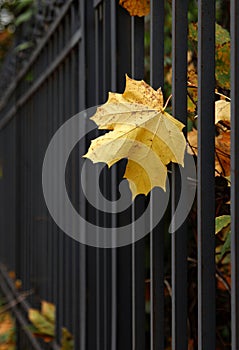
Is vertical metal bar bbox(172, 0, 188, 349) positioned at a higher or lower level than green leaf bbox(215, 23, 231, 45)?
lower

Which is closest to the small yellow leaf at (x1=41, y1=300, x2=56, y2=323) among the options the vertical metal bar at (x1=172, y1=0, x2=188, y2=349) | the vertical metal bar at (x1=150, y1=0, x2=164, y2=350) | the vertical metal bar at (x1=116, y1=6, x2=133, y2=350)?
Answer: the vertical metal bar at (x1=116, y1=6, x2=133, y2=350)

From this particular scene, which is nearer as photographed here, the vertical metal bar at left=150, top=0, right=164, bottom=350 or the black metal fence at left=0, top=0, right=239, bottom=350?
the black metal fence at left=0, top=0, right=239, bottom=350

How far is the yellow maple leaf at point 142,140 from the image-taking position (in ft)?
4.28

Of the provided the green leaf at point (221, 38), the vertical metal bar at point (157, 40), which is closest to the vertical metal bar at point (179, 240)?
the vertical metal bar at point (157, 40)

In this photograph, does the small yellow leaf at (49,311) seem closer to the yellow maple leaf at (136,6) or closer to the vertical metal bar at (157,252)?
the vertical metal bar at (157,252)

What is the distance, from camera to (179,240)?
135cm

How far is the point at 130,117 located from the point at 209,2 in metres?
0.28

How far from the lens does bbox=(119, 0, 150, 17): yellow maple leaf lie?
160 cm

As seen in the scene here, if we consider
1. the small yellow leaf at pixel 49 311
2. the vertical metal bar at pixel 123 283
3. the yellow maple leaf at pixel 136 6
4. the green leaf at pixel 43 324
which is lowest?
the green leaf at pixel 43 324

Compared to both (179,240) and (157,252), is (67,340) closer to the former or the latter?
(157,252)

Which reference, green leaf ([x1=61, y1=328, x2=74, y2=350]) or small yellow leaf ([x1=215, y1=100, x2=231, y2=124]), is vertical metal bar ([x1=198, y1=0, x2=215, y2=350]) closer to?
small yellow leaf ([x1=215, y1=100, x2=231, y2=124])

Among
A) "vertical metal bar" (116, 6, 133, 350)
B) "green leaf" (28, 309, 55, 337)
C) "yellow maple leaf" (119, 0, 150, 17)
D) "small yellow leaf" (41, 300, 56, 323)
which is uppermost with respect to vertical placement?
"yellow maple leaf" (119, 0, 150, 17)
